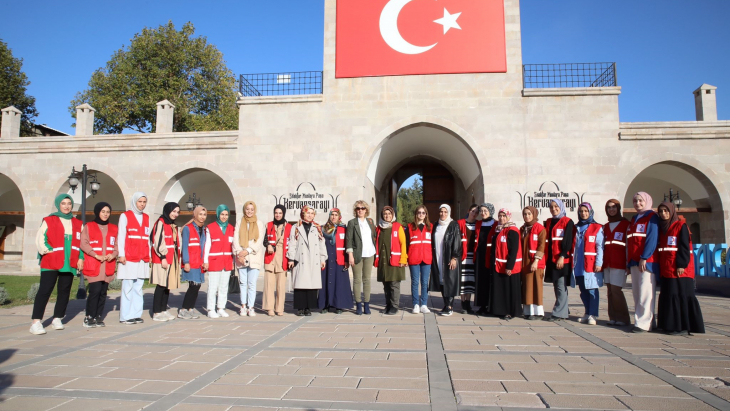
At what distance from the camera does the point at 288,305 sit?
340 inches

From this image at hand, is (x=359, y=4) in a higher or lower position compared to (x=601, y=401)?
higher

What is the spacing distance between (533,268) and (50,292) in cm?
669

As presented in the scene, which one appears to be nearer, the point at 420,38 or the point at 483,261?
the point at 483,261

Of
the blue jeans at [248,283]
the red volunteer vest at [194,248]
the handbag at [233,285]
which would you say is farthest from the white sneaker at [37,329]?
the blue jeans at [248,283]

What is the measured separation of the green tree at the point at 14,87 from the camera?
25.1 metres

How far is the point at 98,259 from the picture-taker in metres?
6.30

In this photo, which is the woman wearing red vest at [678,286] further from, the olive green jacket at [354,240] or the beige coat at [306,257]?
the beige coat at [306,257]

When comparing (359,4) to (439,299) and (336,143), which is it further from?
(439,299)

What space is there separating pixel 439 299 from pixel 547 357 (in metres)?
5.14

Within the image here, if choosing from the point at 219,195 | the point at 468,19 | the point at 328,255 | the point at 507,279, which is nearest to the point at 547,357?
the point at 507,279

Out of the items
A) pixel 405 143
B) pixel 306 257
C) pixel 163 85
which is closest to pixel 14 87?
pixel 163 85

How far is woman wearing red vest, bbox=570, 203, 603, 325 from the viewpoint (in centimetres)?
655

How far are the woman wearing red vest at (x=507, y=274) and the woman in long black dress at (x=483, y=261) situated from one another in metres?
0.25

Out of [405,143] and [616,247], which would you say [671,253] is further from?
[405,143]
